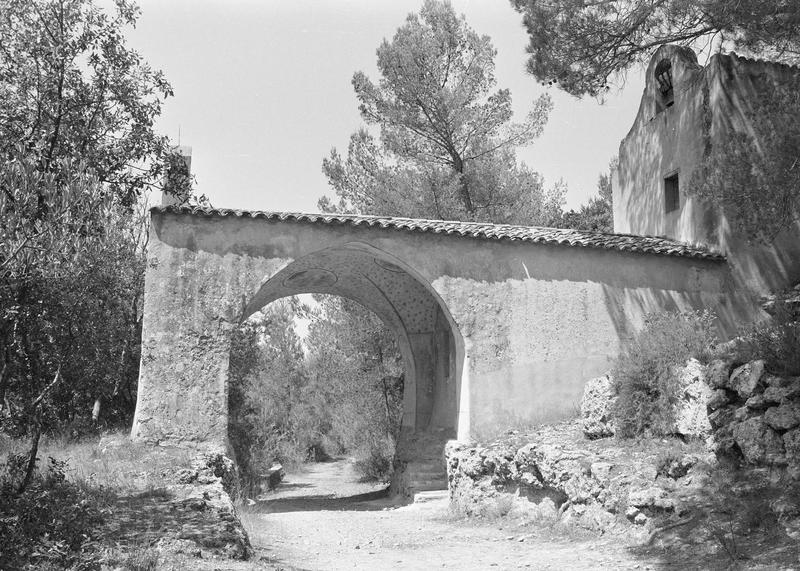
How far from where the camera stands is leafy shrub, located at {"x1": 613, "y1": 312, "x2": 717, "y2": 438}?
10531 millimetres

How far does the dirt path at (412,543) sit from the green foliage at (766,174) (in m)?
4.45

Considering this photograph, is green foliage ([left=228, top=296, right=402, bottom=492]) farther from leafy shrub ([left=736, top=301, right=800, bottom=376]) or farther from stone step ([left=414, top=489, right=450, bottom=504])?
leafy shrub ([left=736, top=301, right=800, bottom=376])

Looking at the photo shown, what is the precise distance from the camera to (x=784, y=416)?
27.3ft

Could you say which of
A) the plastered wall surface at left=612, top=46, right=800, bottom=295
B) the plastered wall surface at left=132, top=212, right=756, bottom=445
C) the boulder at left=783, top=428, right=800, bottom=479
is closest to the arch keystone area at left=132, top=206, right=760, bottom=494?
the plastered wall surface at left=132, top=212, right=756, bottom=445

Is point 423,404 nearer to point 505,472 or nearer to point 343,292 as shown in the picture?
point 343,292

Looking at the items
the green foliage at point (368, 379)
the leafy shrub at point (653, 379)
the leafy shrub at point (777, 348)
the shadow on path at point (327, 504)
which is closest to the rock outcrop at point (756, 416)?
the leafy shrub at point (777, 348)

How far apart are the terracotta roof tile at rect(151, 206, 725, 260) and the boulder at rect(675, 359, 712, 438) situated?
3.92 m

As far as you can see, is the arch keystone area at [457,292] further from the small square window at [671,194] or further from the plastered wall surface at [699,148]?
the small square window at [671,194]

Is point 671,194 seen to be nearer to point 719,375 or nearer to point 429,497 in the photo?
point 719,375

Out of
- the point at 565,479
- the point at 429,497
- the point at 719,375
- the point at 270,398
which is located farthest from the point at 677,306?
the point at 270,398

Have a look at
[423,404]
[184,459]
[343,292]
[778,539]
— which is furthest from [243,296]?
[778,539]

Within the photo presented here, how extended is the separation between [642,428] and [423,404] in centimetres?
686

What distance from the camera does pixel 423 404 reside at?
16.9 m

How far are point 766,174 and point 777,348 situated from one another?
7.11 feet
